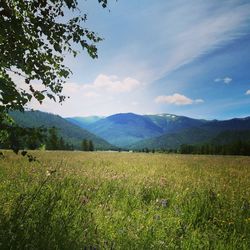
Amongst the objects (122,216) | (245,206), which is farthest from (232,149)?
(122,216)

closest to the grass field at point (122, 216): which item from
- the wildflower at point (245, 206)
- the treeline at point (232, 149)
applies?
the wildflower at point (245, 206)

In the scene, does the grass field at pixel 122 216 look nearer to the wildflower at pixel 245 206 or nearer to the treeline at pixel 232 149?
the wildflower at pixel 245 206

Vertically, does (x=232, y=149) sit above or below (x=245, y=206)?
below

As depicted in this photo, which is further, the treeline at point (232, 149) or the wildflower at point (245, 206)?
the treeline at point (232, 149)

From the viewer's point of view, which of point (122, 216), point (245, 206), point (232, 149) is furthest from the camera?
point (232, 149)

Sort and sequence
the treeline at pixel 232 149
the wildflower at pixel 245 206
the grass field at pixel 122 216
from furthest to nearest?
the treeline at pixel 232 149 < the wildflower at pixel 245 206 < the grass field at pixel 122 216

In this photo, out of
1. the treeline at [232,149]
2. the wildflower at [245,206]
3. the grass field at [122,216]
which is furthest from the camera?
the treeline at [232,149]

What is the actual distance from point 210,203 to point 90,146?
139 meters

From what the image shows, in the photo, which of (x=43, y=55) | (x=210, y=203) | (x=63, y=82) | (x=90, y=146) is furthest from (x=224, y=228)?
(x=90, y=146)

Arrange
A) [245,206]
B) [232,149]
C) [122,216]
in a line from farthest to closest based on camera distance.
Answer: [232,149], [245,206], [122,216]

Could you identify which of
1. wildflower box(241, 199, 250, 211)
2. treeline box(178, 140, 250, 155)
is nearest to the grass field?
wildflower box(241, 199, 250, 211)

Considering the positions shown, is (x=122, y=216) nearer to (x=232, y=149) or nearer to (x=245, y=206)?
(x=245, y=206)

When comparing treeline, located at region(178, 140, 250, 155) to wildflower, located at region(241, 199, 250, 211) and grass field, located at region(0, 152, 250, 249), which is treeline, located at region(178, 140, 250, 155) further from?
wildflower, located at region(241, 199, 250, 211)

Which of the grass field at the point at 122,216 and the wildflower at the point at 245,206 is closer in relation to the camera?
the grass field at the point at 122,216
